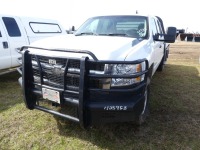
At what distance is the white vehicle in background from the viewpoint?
19.2ft

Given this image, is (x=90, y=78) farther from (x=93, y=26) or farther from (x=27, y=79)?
(x=93, y=26)

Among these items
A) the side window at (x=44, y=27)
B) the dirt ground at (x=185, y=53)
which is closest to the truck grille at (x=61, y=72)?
the side window at (x=44, y=27)

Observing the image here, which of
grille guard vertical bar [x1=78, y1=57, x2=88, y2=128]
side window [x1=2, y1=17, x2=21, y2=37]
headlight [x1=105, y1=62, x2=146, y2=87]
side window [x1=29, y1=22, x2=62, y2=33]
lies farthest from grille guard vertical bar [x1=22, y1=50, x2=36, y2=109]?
side window [x1=29, y1=22, x2=62, y2=33]

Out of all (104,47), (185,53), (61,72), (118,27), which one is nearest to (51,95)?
(61,72)

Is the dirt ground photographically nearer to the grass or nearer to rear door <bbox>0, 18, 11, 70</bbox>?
the grass

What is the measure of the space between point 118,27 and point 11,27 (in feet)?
11.2

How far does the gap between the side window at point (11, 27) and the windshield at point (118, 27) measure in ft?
7.96

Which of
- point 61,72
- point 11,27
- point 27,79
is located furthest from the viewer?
point 11,27

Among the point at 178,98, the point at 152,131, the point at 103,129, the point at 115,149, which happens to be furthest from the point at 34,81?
the point at 178,98

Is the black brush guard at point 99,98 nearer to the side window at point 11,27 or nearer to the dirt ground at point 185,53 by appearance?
the side window at point 11,27

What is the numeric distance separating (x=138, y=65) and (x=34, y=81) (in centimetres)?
154

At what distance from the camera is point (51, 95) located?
3033mm

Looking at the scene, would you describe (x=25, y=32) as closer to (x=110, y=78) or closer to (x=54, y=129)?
(x=54, y=129)

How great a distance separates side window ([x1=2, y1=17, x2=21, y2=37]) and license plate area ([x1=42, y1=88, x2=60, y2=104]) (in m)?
3.64
